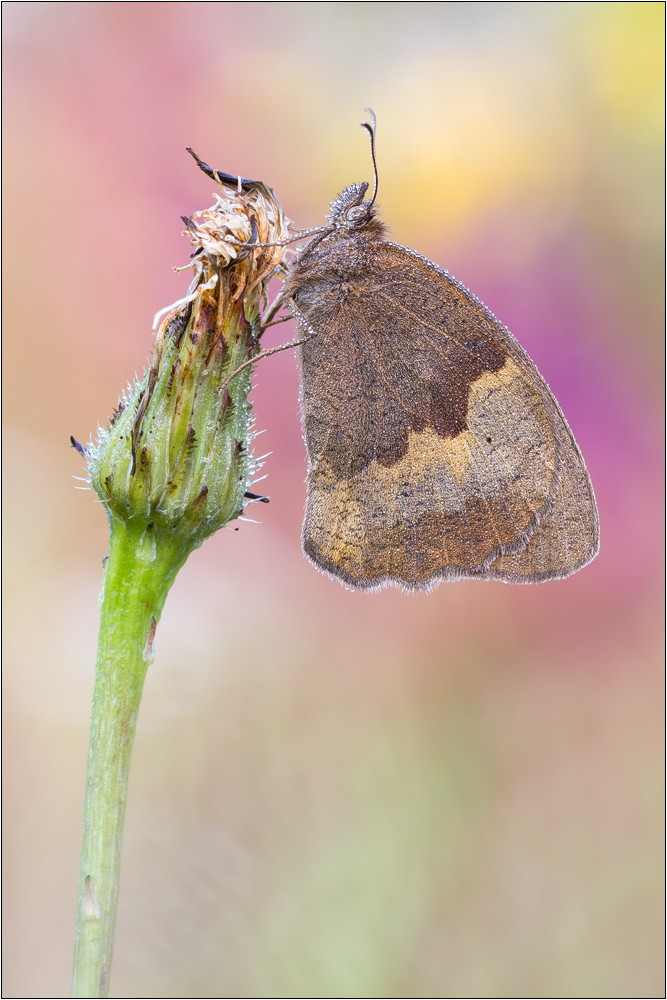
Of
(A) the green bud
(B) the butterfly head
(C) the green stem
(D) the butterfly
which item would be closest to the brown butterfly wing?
(D) the butterfly

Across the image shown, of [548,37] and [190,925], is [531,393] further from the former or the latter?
[548,37]

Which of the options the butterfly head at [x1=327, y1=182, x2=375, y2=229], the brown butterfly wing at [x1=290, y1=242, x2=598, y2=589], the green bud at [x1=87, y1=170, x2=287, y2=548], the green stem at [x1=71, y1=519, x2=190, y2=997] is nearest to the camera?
the green stem at [x1=71, y1=519, x2=190, y2=997]

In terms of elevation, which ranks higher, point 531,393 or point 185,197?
point 185,197

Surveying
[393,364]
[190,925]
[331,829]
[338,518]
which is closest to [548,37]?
[393,364]

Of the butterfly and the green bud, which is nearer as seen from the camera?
the green bud

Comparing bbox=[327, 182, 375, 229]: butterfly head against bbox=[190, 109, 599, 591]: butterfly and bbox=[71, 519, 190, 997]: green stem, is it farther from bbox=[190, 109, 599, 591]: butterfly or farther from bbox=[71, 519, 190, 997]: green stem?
bbox=[71, 519, 190, 997]: green stem

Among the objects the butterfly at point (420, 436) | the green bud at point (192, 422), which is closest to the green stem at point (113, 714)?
the green bud at point (192, 422)
